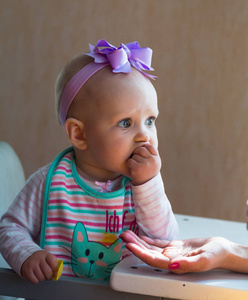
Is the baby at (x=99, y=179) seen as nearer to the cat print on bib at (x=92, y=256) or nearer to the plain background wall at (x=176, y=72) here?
the cat print on bib at (x=92, y=256)

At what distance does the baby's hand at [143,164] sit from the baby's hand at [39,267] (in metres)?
0.21

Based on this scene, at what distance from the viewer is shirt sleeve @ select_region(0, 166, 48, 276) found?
887 mm

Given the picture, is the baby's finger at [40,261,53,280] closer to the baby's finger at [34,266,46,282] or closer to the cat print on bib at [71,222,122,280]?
the baby's finger at [34,266,46,282]

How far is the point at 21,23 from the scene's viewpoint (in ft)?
8.07

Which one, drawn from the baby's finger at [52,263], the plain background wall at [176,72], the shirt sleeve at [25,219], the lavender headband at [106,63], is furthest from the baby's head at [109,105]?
the plain background wall at [176,72]

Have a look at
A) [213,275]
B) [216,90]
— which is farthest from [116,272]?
[216,90]

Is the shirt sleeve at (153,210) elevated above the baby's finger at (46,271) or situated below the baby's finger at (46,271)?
above

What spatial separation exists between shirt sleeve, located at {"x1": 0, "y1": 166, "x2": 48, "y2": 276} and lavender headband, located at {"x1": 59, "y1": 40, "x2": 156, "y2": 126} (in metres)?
0.16

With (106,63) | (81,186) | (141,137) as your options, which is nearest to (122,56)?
(106,63)

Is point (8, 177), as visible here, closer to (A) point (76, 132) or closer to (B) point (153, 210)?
(A) point (76, 132)

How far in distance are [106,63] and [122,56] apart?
0.04m

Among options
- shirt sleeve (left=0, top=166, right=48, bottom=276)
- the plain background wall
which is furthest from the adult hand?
the plain background wall

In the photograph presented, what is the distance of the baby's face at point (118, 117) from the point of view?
90 cm

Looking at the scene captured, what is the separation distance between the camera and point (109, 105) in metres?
0.90
